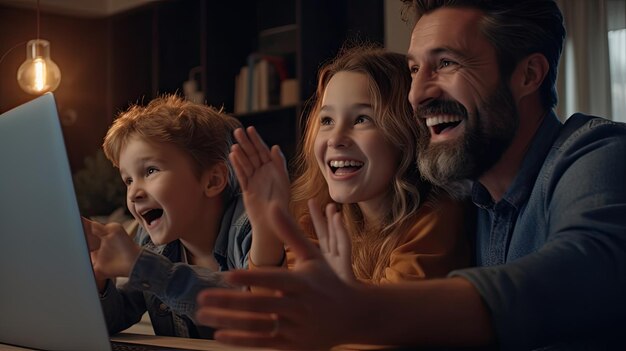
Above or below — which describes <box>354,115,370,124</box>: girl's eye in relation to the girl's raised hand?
above

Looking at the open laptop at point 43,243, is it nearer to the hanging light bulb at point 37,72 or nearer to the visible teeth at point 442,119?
the visible teeth at point 442,119

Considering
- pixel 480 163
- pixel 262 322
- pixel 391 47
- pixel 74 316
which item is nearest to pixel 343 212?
pixel 480 163

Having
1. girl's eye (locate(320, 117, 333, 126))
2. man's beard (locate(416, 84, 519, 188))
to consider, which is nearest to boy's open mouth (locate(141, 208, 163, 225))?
girl's eye (locate(320, 117, 333, 126))

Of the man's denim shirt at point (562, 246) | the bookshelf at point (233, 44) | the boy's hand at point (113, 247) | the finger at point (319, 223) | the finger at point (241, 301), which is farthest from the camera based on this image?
the bookshelf at point (233, 44)

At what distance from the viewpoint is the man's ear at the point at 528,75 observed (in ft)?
3.91

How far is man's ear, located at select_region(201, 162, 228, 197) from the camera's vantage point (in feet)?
5.27

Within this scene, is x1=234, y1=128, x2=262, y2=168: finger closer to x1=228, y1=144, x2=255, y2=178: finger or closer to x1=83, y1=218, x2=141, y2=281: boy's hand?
x1=228, y1=144, x2=255, y2=178: finger

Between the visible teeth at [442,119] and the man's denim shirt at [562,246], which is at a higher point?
the visible teeth at [442,119]

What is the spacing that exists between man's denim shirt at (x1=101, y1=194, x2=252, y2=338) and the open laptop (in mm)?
155

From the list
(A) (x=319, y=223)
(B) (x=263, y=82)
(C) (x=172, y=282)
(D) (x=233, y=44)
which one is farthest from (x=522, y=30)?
(D) (x=233, y=44)

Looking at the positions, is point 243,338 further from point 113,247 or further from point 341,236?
point 113,247

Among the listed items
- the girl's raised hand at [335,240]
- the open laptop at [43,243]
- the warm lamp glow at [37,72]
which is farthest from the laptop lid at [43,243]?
the warm lamp glow at [37,72]

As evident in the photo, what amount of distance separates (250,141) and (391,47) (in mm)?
2749

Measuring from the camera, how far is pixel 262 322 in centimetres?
58
